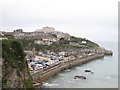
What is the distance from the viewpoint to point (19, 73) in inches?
480

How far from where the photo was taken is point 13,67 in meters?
11.8

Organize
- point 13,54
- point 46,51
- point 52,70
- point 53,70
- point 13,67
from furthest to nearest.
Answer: point 46,51, point 53,70, point 52,70, point 13,54, point 13,67

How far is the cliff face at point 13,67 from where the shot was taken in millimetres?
10961

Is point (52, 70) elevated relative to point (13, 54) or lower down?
lower down

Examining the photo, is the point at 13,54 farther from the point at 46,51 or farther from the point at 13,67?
the point at 46,51

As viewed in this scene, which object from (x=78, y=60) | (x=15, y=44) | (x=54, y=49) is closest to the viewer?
(x=15, y=44)

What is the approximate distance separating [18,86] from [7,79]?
0.73 m

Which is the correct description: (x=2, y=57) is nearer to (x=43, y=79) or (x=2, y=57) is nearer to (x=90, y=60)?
(x=43, y=79)

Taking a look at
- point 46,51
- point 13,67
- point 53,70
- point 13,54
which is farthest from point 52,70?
point 46,51

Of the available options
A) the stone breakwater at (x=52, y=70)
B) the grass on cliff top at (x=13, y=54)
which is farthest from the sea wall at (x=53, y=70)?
the grass on cliff top at (x=13, y=54)

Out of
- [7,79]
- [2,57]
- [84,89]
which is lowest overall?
[84,89]

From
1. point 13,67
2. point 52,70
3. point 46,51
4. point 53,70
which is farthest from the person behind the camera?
point 46,51

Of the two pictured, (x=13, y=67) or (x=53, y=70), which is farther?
(x=53, y=70)

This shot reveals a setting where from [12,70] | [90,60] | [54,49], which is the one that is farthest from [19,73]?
[54,49]
